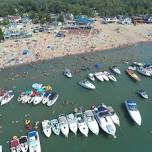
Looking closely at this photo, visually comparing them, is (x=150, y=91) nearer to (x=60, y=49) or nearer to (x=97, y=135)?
(x=97, y=135)

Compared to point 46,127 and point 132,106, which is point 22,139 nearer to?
point 46,127

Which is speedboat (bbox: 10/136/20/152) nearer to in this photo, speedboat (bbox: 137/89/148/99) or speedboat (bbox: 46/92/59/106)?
speedboat (bbox: 46/92/59/106)

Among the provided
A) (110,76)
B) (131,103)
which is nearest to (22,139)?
(131,103)

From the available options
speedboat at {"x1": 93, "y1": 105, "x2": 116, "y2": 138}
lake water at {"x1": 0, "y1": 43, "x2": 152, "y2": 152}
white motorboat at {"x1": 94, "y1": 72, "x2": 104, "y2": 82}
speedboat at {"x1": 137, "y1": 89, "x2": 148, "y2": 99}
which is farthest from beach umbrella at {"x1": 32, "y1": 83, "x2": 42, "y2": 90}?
speedboat at {"x1": 137, "y1": 89, "x2": 148, "y2": 99}

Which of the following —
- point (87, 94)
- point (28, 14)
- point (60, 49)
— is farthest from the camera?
point (28, 14)

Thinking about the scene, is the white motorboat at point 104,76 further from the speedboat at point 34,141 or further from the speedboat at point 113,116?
the speedboat at point 34,141

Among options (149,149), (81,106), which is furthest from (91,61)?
(149,149)

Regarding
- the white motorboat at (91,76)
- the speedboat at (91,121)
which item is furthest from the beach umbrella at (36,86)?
the speedboat at (91,121)
